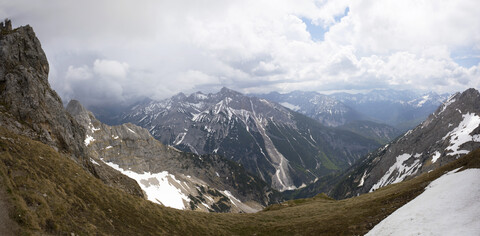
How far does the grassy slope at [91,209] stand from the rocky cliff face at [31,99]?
1744 cm

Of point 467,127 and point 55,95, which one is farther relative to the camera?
point 467,127

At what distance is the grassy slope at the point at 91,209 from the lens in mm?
21422

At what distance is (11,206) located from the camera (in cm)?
1953

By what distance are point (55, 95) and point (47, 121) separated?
1407cm

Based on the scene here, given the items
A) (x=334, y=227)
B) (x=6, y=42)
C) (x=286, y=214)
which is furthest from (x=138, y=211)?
(x=6, y=42)

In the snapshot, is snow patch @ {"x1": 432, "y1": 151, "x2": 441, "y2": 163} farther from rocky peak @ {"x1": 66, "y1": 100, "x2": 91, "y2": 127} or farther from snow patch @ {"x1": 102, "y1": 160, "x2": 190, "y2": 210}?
rocky peak @ {"x1": 66, "y1": 100, "x2": 91, "y2": 127}

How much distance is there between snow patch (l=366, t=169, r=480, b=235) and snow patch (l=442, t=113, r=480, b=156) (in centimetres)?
15332

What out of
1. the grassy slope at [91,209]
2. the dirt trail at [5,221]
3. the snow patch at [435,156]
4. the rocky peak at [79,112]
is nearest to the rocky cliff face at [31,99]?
the grassy slope at [91,209]

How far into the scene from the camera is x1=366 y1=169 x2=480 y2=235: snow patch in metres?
21.4

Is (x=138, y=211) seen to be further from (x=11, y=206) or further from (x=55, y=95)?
(x=55, y=95)

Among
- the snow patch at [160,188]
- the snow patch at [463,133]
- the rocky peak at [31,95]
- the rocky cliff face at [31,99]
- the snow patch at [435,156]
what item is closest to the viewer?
the rocky cliff face at [31,99]

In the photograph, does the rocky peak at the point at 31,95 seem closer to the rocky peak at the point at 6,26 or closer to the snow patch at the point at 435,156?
the rocky peak at the point at 6,26

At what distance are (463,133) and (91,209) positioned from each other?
229756mm

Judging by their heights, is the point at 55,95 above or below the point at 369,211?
above
